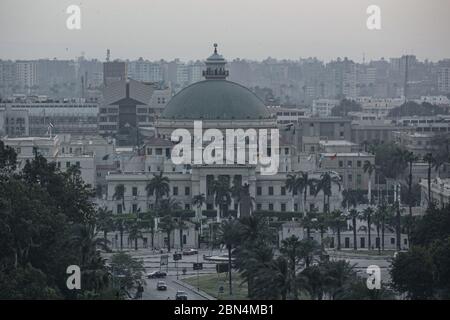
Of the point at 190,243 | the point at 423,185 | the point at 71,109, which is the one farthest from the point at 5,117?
the point at 190,243

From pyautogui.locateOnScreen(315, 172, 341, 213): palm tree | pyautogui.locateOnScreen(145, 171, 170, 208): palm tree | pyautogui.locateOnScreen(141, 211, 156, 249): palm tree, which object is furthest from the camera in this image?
pyautogui.locateOnScreen(315, 172, 341, 213): palm tree

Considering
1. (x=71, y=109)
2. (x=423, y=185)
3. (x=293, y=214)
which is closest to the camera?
(x=293, y=214)

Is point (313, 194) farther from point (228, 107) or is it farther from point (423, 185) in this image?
point (228, 107)

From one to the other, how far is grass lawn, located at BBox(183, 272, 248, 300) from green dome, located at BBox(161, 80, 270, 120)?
33607 millimetres

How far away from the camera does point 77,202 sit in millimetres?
69312

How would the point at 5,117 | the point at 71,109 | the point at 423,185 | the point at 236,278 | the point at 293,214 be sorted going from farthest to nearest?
the point at 71,109 → the point at 5,117 → the point at 423,185 → the point at 293,214 → the point at 236,278

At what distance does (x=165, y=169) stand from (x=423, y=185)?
481 inches

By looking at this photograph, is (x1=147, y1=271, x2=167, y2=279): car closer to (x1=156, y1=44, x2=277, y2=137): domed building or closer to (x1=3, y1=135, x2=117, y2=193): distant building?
(x1=3, y1=135, x2=117, y2=193): distant building

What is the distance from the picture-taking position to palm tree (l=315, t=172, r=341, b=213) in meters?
87.9

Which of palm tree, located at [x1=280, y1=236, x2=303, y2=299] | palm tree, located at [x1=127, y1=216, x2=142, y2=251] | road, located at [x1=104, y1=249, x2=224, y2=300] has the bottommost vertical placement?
road, located at [x1=104, y1=249, x2=224, y2=300]

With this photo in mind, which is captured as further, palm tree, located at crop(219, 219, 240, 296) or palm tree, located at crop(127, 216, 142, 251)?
palm tree, located at crop(127, 216, 142, 251)

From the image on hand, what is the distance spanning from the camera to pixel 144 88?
15162cm

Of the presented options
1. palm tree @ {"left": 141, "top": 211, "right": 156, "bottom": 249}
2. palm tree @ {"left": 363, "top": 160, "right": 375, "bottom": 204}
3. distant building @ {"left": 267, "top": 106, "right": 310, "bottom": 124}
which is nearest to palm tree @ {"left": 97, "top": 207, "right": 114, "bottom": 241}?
palm tree @ {"left": 141, "top": 211, "right": 156, "bottom": 249}

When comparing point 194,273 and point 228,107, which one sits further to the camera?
point 228,107
